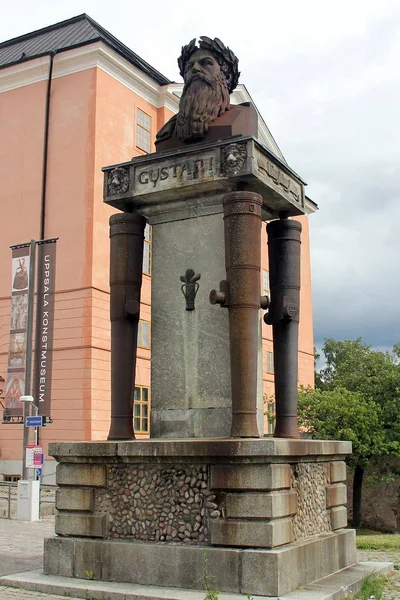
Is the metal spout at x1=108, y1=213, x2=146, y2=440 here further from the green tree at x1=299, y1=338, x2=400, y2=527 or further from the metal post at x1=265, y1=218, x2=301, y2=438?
the green tree at x1=299, y1=338, x2=400, y2=527

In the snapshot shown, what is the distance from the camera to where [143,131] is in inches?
1212

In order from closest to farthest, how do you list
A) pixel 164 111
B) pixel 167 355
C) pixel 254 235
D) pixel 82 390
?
pixel 254 235 → pixel 167 355 → pixel 82 390 → pixel 164 111

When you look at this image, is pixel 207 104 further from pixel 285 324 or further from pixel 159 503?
pixel 159 503

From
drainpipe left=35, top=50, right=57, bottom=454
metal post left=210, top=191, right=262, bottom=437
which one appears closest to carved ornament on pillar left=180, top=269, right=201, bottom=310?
metal post left=210, top=191, right=262, bottom=437

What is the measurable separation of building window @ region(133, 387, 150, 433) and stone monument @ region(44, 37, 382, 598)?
58.9 feet

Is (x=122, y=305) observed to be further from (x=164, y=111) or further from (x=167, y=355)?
(x=164, y=111)

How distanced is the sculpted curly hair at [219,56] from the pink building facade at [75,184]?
17.6 metres

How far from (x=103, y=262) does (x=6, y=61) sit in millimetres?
10864

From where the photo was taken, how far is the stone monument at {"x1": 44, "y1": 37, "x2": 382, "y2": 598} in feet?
23.9

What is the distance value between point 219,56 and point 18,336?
697 inches

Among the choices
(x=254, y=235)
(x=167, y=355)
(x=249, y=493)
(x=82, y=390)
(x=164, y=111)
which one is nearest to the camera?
(x=249, y=493)

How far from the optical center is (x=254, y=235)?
26.7 ft

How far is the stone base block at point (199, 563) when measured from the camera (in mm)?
6930

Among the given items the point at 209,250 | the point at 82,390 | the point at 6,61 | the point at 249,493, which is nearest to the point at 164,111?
the point at 6,61
